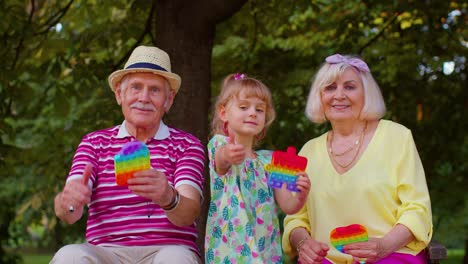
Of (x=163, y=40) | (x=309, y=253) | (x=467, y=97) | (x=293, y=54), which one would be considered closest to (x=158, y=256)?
(x=309, y=253)

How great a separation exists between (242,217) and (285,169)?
1.17 ft

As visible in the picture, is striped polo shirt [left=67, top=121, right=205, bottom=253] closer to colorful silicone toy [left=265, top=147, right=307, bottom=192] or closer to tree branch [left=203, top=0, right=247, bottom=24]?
colorful silicone toy [left=265, top=147, right=307, bottom=192]

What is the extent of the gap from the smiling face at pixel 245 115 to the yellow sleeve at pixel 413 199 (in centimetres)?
73

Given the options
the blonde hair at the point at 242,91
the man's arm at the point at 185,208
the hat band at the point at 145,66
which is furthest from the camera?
the blonde hair at the point at 242,91

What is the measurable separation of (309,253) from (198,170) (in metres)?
0.67

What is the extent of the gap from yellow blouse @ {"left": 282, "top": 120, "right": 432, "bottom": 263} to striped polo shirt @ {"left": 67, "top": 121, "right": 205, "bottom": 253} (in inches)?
26.4

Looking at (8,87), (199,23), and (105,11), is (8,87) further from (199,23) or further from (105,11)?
(199,23)

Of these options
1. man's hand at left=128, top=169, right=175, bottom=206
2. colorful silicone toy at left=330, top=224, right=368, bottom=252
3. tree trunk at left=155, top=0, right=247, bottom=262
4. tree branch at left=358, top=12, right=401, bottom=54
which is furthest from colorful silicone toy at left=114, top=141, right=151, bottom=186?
tree branch at left=358, top=12, right=401, bottom=54

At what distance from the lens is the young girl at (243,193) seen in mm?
3334

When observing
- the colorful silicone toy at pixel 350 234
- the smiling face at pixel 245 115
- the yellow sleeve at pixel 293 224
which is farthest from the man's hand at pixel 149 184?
the yellow sleeve at pixel 293 224

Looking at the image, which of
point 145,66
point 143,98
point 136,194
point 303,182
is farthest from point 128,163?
point 303,182

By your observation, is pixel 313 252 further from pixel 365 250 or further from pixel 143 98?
pixel 143 98

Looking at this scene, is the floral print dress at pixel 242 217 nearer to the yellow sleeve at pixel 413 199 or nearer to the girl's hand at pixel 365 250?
the girl's hand at pixel 365 250

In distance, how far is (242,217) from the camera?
335 cm
